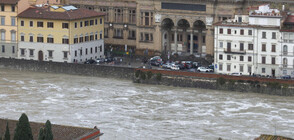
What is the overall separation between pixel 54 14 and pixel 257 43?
2560 cm

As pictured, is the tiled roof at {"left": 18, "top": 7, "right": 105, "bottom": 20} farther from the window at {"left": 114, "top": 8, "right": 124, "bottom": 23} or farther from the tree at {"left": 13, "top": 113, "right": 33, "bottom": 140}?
the tree at {"left": 13, "top": 113, "right": 33, "bottom": 140}

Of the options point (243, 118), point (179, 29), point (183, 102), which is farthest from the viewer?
point (179, 29)

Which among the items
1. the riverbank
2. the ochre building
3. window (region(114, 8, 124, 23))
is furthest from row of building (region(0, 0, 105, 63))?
window (region(114, 8, 124, 23))

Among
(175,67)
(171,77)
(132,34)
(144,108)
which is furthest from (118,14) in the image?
(144,108)

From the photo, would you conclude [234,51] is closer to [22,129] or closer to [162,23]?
[162,23]

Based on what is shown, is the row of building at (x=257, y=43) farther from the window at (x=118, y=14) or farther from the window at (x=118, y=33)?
the window at (x=118, y=14)

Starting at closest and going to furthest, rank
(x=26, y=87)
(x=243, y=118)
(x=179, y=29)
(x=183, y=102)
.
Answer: (x=243, y=118)
(x=183, y=102)
(x=26, y=87)
(x=179, y=29)

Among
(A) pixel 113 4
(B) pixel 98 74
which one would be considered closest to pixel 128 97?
(B) pixel 98 74

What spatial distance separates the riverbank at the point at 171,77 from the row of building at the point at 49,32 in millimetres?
2498

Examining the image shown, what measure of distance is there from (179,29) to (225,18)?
7848mm

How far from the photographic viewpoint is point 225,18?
118688 mm

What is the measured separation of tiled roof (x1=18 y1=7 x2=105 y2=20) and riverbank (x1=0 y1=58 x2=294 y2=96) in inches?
223

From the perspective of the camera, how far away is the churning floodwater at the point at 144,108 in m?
86.8

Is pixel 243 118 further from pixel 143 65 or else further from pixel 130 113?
pixel 143 65
